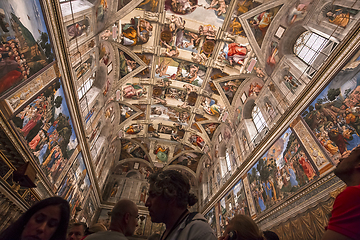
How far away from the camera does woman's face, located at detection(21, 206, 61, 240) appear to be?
2.07 meters

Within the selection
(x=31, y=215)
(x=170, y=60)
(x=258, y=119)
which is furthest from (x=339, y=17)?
(x=31, y=215)

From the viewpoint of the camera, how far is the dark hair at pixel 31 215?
198cm

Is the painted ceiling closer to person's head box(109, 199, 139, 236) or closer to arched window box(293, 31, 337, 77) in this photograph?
arched window box(293, 31, 337, 77)

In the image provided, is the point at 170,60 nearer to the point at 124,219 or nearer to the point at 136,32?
the point at 136,32

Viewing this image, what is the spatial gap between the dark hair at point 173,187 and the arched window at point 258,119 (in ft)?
29.4

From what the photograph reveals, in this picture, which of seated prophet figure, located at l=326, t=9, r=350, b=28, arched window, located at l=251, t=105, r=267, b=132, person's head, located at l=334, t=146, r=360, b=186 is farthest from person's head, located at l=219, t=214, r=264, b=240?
arched window, located at l=251, t=105, r=267, b=132

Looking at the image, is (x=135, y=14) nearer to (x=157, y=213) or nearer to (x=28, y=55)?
(x=28, y=55)

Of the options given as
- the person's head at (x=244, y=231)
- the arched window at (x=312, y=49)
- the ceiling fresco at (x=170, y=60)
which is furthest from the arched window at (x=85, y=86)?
the arched window at (x=312, y=49)

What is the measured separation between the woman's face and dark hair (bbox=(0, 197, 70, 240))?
4 centimetres

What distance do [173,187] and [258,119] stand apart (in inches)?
404

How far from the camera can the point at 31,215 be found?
2.20 m

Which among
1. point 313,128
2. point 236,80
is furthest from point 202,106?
point 313,128

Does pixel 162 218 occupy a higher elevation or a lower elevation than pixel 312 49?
lower

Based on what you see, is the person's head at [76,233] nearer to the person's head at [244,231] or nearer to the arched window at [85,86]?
the person's head at [244,231]
